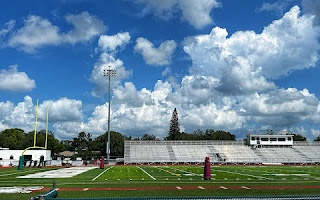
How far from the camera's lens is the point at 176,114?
10375 centimetres

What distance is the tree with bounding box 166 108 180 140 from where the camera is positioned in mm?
101938

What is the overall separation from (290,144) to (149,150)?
3311 cm

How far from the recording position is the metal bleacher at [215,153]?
57062 mm

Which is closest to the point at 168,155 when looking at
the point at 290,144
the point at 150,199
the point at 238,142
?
the point at 238,142

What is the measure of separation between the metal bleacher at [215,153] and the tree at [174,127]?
34.9 m

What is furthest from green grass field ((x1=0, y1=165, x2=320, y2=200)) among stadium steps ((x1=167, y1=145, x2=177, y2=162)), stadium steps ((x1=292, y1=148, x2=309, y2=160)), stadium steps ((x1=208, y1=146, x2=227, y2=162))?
stadium steps ((x1=292, y1=148, x2=309, y2=160))

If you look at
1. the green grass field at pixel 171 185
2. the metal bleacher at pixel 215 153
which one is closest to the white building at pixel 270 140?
the metal bleacher at pixel 215 153

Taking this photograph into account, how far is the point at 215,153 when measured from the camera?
61.8 meters

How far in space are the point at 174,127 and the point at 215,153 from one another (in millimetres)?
41229

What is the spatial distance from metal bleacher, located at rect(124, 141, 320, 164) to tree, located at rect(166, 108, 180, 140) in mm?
34860

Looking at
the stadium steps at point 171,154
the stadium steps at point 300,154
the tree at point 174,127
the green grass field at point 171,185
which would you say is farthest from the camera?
the tree at point 174,127

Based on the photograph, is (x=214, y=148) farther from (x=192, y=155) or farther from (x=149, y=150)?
(x=149, y=150)

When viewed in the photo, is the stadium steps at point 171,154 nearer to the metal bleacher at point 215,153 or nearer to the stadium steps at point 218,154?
the metal bleacher at point 215,153

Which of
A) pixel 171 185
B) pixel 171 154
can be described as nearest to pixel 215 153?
pixel 171 154
